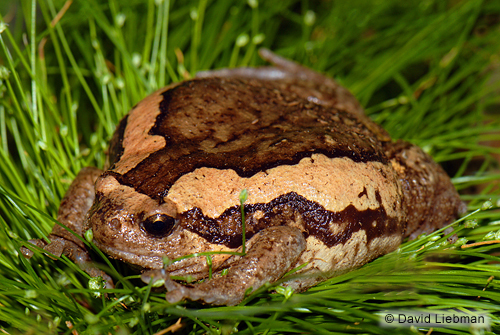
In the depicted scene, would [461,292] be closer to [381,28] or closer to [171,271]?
[171,271]

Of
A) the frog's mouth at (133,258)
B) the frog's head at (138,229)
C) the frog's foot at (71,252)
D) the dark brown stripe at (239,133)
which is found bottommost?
the frog's foot at (71,252)

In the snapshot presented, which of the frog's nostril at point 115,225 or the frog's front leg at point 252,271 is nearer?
the frog's front leg at point 252,271

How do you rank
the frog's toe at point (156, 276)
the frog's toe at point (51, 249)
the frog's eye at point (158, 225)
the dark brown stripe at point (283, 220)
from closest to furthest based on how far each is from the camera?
the frog's toe at point (156, 276), the frog's eye at point (158, 225), the dark brown stripe at point (283, 220), the frog's toe at point (51, 249)

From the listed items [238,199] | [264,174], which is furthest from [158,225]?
[264,174]

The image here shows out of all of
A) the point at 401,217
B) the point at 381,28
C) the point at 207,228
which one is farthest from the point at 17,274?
the point at 381,28

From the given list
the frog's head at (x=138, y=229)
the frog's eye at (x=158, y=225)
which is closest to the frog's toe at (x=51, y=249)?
the frog's head at (x=138, y=229)

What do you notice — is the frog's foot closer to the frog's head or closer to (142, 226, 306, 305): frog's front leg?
the frog's head

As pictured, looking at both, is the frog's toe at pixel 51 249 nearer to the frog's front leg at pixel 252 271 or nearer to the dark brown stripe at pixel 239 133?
the dark brown stripe at pixel 239 133
